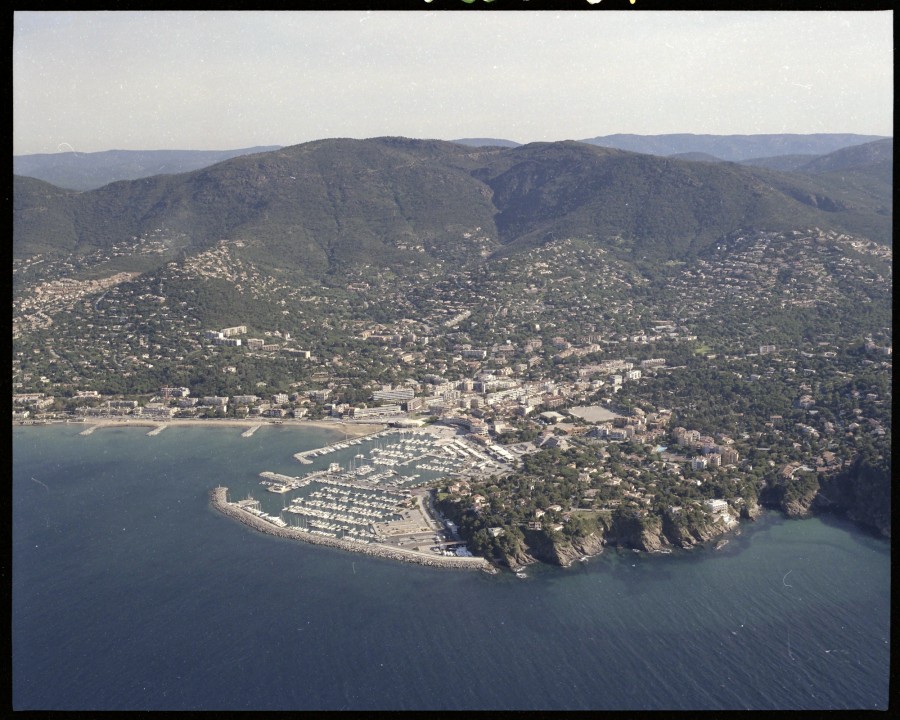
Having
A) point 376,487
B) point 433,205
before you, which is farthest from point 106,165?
point 376,487

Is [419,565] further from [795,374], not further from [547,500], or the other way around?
[795,374]

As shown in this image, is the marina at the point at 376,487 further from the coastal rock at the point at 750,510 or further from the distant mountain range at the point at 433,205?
the distant mountain range at the point at 433,205

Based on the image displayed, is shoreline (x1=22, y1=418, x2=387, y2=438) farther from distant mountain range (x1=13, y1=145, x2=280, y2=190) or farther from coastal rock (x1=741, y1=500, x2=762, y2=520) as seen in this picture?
distant mountain range (x1=13, y1=145, x2=280, y2=190)

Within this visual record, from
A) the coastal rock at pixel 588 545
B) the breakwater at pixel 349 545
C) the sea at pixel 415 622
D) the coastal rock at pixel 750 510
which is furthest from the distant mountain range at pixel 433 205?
the coastal rock at pixel 588 545

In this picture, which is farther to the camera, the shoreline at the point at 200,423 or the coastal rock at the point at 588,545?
the shoreline at the point at 200,423

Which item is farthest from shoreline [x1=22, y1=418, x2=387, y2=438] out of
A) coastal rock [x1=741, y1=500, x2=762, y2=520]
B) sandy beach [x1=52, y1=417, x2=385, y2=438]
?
coastal rock [x1=741, y1=500, x2=762, y2=520]

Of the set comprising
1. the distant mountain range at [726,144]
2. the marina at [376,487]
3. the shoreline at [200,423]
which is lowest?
the shoreline at [200,423]

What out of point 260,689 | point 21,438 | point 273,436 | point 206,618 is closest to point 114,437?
point 21,438

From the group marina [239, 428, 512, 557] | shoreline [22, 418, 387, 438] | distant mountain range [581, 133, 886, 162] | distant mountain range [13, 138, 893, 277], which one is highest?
distant mountain range [581, 133, 886, 162]
